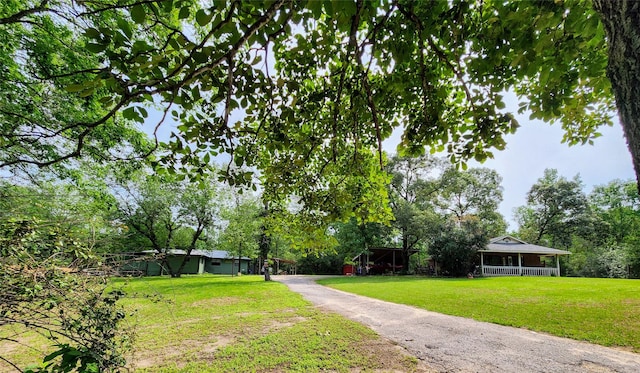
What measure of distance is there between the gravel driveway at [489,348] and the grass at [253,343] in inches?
20.0

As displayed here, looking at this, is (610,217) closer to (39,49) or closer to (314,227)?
(314,227)

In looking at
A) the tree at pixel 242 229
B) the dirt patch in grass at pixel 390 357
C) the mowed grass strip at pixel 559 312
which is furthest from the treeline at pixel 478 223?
the dirt patch in grass at pixel 390 357

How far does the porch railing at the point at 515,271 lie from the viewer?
25.8 m

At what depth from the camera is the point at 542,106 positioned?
10.1ft

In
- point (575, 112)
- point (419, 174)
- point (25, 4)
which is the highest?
point (419, 174)

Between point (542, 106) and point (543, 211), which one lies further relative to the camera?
point (543, 211)

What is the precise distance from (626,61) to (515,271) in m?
30.8

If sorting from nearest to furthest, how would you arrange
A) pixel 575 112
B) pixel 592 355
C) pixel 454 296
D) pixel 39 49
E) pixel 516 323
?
pixel 575 112 → pixel 592 355 → pixel 39 49 → pixel 516 323 → pixel 454 296

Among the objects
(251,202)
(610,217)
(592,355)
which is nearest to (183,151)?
(592,355)

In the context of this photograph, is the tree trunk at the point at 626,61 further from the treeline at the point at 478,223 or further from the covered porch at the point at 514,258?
the covered porch at the point at 514,258

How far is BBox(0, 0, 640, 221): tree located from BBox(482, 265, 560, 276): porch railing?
25516 mm

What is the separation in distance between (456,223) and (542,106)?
2473cm

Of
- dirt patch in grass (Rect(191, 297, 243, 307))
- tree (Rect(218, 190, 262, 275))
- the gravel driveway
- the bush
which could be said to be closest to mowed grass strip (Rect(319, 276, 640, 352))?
the gravel driveway

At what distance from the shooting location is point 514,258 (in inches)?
1117
